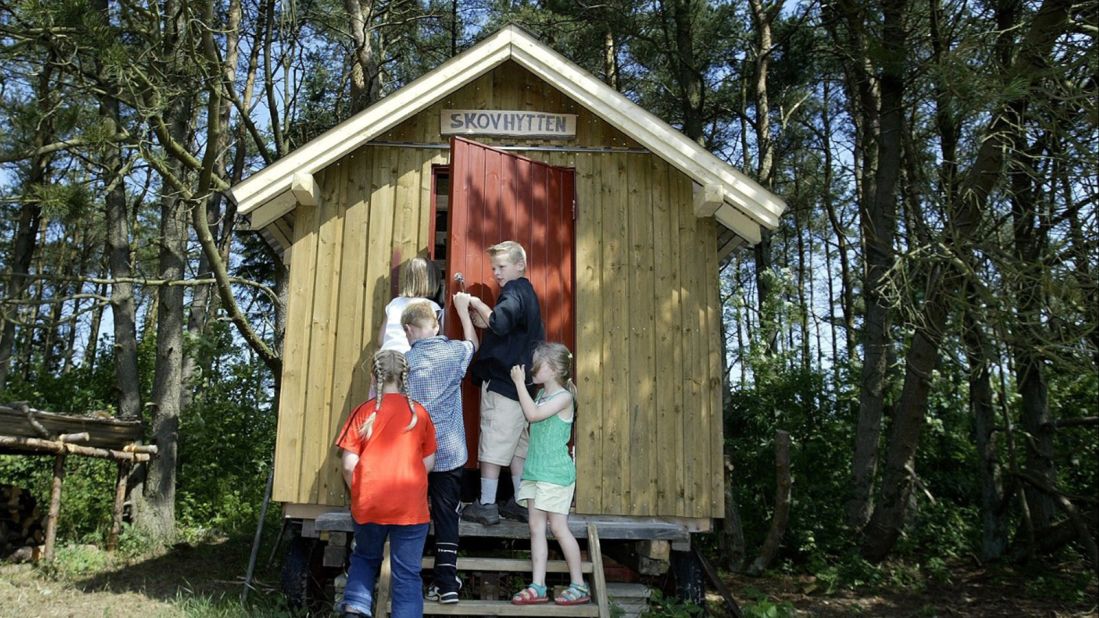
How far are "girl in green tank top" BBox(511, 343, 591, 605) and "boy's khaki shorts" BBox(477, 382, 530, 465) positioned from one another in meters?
0.35

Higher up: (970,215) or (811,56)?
(811,56)

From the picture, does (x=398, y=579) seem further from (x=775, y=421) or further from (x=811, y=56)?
(x=811, y=56)

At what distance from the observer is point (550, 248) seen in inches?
284

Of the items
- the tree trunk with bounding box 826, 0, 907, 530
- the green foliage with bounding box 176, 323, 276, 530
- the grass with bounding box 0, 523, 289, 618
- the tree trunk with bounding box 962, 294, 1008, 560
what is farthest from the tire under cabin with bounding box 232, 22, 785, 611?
the green foliage with bounding box 176, 323, 276, 530

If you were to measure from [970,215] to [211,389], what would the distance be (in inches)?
514

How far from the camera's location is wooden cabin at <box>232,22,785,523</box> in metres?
6.83

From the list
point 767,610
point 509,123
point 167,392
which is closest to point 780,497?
point 767,610

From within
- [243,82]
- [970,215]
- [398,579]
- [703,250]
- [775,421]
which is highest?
[243,82]

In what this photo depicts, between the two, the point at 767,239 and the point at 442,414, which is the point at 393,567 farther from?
the point at 767,239

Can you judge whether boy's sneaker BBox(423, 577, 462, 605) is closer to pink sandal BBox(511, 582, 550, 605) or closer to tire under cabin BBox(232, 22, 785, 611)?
pink sandal BBox(511, 582, 550, 605)

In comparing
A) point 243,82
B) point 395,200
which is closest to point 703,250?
point 395,200

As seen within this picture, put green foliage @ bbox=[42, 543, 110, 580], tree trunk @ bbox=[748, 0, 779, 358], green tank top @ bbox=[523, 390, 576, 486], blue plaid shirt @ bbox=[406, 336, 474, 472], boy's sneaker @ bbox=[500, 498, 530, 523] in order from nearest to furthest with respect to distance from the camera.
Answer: blue plaid shirt @ bbox=[406, 336, 474, 472] < green tank top @ bbox=[523, 390, 576, 486] < boy's sneaker @ bbox=[500, 498, 530, 523] < green foliage @ bbox=[42, 543, 110, 580] < tree trunk @ bbox=[748, 0, 779, 358]

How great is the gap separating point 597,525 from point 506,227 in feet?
7.85

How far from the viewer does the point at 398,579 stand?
4863mm
